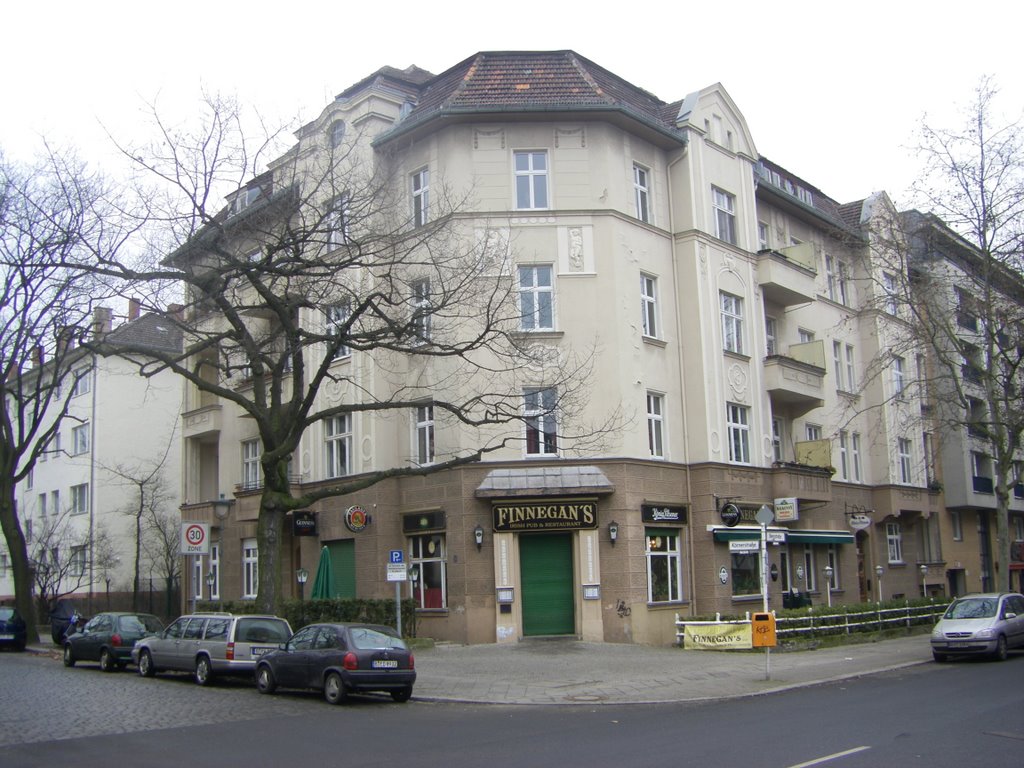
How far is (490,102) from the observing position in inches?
1125

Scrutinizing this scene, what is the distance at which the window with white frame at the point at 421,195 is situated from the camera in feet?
95.8

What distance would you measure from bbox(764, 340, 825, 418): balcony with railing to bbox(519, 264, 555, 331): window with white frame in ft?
27.8

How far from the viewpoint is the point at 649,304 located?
97.5 feet

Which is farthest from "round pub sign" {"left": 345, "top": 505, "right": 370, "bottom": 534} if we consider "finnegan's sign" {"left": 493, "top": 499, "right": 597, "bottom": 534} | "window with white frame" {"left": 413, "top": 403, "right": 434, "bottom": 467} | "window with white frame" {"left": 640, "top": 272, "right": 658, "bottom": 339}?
"window with white frame" {"left": 640, "top": 272, "right": 658, "bottom": 339}

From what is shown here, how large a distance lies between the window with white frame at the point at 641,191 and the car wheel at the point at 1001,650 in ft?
47.1

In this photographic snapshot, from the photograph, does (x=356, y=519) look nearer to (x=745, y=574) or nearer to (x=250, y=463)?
(x=250, y=463)

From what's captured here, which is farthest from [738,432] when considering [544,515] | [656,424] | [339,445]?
[339,445]

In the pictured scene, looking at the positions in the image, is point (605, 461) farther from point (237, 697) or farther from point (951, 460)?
point (951, 460)

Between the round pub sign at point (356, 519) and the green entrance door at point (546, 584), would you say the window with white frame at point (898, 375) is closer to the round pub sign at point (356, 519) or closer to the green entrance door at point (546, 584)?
the green entrance door at point (546, 584)

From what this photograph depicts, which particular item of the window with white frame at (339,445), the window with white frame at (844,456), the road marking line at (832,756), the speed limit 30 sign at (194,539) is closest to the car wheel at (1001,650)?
the road marking line at (832,756)

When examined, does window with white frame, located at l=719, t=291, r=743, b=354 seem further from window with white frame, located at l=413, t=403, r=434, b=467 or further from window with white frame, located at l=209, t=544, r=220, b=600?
window with white frame, located at l=209, t=544, r=220, b=600

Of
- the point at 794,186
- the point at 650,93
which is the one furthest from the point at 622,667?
the point at 794,186

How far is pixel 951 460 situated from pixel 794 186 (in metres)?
15.0

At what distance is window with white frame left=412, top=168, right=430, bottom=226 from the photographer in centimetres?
2920
